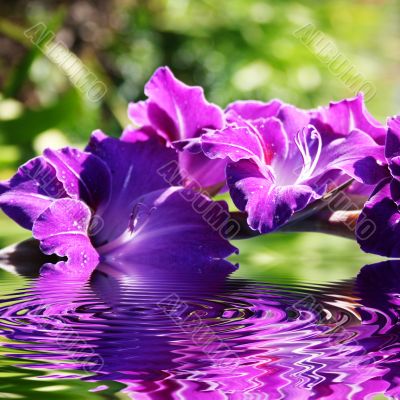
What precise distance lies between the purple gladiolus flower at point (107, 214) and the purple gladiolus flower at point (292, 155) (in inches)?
1.5

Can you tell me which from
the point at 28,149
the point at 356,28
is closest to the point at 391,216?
the point at 28,149

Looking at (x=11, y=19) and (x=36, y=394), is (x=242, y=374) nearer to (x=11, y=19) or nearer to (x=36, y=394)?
(x=36, y=394)

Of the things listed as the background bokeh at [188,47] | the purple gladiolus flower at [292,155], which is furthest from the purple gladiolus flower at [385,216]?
the background bokeh at [188,47]

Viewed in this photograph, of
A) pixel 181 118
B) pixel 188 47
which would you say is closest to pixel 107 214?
pixel 181 118

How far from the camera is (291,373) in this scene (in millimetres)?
209

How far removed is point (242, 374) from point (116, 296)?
12 cm

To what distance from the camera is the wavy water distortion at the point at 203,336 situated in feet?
0.65

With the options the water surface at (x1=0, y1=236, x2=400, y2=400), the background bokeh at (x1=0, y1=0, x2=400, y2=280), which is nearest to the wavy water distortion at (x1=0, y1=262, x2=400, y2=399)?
the water surface at (x1=0, y1=236, x2=400, y2=400)

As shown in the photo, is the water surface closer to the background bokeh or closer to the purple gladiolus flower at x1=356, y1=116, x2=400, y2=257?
the purple gladiolus flower at x1=356, y1=116, x2=400, y2=257

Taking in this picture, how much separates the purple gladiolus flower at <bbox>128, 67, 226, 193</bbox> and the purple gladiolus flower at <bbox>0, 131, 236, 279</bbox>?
12 mm

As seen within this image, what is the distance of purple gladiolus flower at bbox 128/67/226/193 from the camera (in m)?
0.36

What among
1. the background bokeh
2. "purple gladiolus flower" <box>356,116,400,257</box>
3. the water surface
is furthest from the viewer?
the background bokeh

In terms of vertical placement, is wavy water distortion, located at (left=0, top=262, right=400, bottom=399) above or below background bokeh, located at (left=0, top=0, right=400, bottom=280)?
below

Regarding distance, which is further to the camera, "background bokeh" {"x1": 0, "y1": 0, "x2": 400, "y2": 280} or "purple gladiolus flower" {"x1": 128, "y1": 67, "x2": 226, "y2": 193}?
"background bokeh" {"x1": 0, "y1": 0, "x2": 400, "y2": 280}
